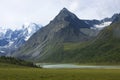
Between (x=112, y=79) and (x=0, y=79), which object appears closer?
(x=0, y=79)

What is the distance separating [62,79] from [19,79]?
8925 millimetres

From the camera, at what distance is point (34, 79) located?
2514 inches

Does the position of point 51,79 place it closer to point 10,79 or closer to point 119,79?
point 10,79

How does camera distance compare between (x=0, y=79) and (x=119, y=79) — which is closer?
(x=0, y=79)

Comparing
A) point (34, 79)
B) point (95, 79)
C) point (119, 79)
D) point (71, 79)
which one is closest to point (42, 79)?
point (34, 79)

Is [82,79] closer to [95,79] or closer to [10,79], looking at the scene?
[95,79]

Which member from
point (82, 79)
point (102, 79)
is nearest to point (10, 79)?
point (82, 79)

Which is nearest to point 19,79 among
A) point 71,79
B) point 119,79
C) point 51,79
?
point 51,79

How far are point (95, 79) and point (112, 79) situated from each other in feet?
12.8

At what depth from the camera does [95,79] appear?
65.3 meters

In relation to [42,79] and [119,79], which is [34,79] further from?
[119,79]

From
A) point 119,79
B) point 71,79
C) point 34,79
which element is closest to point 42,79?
point 34,79

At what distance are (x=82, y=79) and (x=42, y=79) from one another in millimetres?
8484

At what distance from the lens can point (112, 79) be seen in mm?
66312
